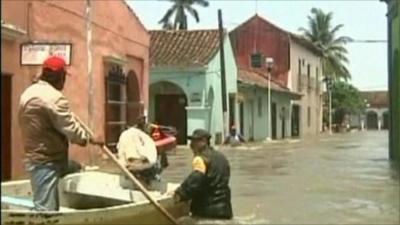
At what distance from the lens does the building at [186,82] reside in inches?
1518

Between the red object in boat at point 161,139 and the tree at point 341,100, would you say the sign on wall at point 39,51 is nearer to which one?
the red object in boat at point 161,139

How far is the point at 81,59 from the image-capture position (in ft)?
73.7

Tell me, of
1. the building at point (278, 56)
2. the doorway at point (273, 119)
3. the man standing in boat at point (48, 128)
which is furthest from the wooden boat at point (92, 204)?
the building at point (278, 56)

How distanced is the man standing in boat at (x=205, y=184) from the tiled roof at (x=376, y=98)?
318 ft

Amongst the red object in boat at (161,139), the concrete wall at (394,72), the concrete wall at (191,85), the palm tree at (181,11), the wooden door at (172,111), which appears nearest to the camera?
the red object in boat at (161,139)

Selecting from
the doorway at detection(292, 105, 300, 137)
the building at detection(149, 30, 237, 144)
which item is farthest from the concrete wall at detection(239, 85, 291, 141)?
the doorway at detection(292, 105, 300, 137)

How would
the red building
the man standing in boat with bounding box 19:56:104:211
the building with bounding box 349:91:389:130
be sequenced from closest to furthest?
1. the man standing in boat with bounding box 19:56:104:211
2. the red building
3. the building with bounding box 349:91:389:130

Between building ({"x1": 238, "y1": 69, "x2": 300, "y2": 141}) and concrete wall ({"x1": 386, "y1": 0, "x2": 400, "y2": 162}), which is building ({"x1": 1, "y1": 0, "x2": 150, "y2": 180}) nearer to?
concrete wall ({"x1": 386, "y1": 0, "x2": 400, "y2": 162})

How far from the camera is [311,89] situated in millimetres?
70375

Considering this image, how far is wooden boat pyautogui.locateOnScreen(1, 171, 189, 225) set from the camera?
8.46 meters

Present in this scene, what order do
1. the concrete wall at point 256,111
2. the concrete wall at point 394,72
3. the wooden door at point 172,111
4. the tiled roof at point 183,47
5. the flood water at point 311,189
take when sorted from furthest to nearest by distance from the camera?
the concrete wall at point 256,111 < the wooden door at point 172,111 < the tiled roof at point 183,47 < the concrete wall at point 394,72 < the flood water at point 311,189

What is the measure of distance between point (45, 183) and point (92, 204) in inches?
149

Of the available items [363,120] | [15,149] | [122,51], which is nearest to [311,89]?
[363,120]

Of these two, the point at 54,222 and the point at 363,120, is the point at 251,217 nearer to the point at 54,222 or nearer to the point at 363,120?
the point at 54,222
